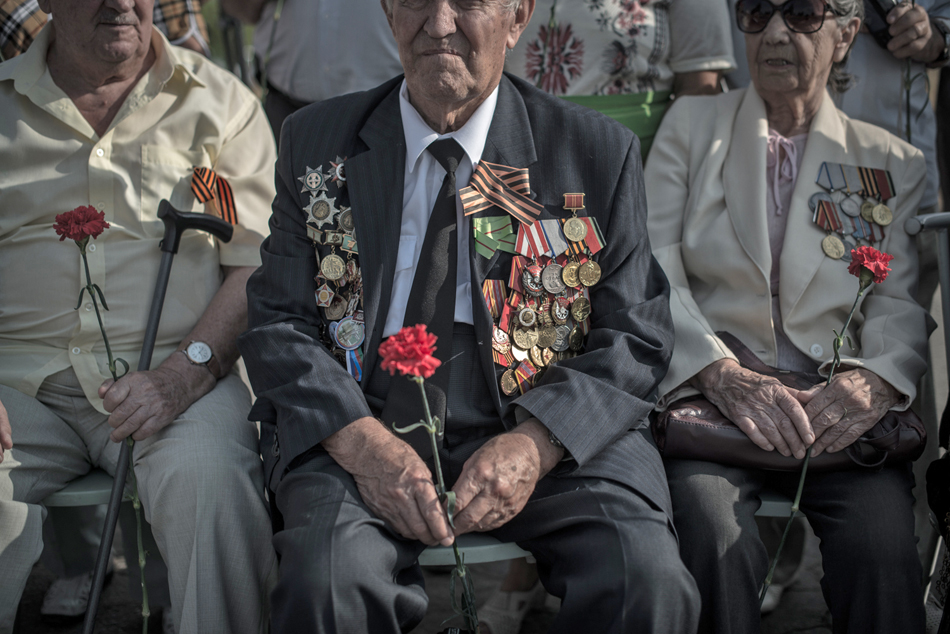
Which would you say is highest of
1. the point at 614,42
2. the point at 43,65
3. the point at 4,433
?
the point at 614,42

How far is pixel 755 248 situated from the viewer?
278 centimetres

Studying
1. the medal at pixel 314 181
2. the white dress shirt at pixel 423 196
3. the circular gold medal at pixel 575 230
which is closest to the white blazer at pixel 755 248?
the circular gold medal at pixel 575 230

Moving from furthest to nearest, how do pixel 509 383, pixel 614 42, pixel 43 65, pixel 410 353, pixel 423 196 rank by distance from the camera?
pixel 614 42 < pixel 43 65 < pixel 423 196 < pixel 509 383 < pixel 410 353

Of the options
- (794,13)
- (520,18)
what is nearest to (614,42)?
(794,13)

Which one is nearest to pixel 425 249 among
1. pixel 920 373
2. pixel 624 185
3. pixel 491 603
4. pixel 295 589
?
pixel 624 185

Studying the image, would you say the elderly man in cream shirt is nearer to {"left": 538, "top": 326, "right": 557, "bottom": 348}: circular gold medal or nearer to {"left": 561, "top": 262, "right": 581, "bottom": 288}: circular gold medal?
{"left": 538, "top": 326, "right": 557, "bottom": 348}: circular gold medal

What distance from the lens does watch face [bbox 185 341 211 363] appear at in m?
2.68

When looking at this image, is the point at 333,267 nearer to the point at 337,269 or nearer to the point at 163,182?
the point at 337,269

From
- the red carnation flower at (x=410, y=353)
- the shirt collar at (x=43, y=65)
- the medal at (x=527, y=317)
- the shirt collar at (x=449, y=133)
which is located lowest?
the medal at (x=527, y=317)

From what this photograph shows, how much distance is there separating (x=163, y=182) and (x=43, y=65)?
558 mm

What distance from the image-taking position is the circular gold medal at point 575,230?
238 cm

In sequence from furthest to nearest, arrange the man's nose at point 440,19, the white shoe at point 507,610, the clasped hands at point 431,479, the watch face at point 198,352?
the white shoe at point 507,610 < the watch face at point 198,352 < the man's nose at point 440,19 < the clasped hands at point 431,479

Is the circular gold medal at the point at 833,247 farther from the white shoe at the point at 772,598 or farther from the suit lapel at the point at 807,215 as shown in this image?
the white shoe at the point at 772,598

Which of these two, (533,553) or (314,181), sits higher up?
(314,181)
